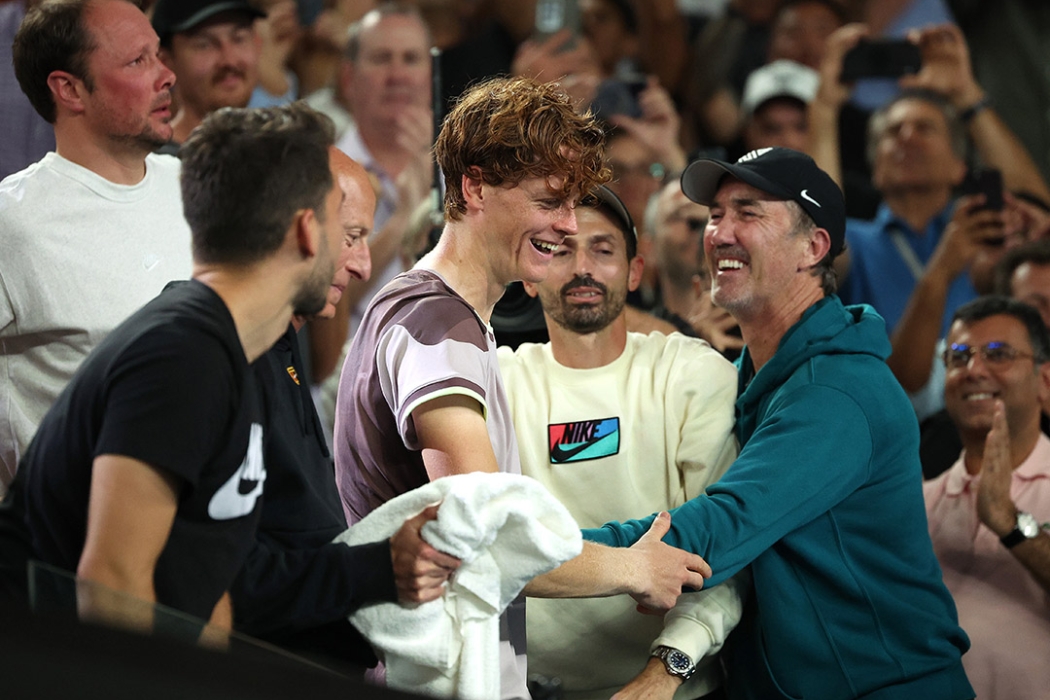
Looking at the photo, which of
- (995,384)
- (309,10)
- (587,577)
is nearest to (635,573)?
(587,577)

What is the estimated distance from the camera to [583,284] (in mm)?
2699

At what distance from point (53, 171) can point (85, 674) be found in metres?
1.51

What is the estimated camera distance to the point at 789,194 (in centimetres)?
272

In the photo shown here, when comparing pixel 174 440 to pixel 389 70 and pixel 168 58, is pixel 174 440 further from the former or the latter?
pixel 389 70

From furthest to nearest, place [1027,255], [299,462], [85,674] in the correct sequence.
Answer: [1027,255] < [299,462] < [85,674]

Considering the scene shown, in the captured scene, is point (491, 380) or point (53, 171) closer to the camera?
point (491, 380)

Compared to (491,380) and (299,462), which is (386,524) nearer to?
(299,462)

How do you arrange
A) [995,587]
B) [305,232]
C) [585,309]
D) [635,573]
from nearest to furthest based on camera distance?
[305,232] < [635,573] < [585,309] < [995,587]

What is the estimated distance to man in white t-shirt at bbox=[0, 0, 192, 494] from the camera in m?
2.38

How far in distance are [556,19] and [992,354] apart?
2650 millimetres

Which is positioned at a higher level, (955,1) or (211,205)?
(955,1)

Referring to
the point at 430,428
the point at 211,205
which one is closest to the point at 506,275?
the point at 430,428

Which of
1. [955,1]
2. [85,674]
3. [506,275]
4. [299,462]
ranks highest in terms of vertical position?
[955,1]

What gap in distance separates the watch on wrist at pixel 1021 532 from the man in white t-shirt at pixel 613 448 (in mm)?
931
